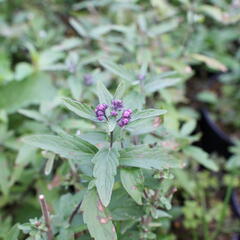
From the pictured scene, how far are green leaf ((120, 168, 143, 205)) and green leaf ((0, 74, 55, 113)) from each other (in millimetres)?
1038

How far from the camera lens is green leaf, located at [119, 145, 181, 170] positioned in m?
0.88

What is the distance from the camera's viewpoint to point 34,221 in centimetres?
94

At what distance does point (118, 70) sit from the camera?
4.07ft

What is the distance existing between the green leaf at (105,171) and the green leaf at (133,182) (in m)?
0.06

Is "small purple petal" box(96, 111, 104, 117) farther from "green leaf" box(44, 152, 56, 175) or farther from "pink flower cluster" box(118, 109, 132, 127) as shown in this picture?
"green leaf" box(44, 152, 56, 175)

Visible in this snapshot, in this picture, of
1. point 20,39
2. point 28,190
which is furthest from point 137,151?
point 20,39

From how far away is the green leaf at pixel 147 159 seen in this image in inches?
34.6

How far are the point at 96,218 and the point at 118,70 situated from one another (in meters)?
0.51

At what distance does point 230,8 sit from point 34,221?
1.46 metres

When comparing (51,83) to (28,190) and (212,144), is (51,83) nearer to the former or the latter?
(28,190)

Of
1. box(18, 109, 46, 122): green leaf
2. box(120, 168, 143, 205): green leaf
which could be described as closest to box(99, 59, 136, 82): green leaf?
box(18, 109, 46, 122): green leaf

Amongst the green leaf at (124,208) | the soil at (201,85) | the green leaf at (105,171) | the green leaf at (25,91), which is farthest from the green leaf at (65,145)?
the soil at (201,85)

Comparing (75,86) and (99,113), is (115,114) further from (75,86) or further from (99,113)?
(75,86)

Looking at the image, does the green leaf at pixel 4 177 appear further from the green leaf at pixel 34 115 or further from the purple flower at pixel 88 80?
the purple flower at pixel 88 80
